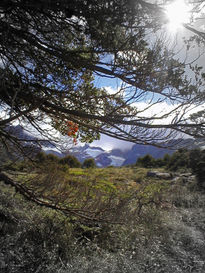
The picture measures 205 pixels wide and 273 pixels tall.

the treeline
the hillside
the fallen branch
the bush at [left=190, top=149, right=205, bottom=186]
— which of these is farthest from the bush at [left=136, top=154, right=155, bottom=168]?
the fallen branch

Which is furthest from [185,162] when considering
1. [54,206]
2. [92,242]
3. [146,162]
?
[54,206]

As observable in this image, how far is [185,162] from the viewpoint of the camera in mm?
20609

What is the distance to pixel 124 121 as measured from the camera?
136 inches

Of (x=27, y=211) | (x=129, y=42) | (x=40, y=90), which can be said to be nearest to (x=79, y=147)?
(x=40, y=90)

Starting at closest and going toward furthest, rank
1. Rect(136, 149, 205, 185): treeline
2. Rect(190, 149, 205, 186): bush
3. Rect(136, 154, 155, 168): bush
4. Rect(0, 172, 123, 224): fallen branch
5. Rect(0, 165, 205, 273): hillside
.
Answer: Rect(0, 165, 205, 273): hillside < Rect(0, 172, 123, 224): fallen branch < Rect(190, 149, 205, 186): bush < Rect(136, 149, 205, 185): treeline < Rect(136, 154, 155, 168): bush

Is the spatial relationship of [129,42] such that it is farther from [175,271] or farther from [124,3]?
[175,271]

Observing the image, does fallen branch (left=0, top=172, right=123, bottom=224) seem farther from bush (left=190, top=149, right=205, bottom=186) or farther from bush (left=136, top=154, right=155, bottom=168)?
bush (left=136, top=154, right=155, bottom=168)

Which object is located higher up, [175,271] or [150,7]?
[150,7]

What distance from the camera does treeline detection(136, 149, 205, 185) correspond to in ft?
41.7

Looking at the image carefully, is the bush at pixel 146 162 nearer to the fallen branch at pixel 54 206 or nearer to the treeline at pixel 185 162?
the treeline at pixel 185 162

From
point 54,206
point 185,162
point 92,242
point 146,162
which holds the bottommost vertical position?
point 92,242

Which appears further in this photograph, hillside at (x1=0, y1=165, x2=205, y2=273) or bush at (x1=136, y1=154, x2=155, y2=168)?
bush at (x1=136, y1=154, x2=155, y2=168)

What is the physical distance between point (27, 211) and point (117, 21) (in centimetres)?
454

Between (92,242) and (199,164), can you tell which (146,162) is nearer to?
(199,164)
